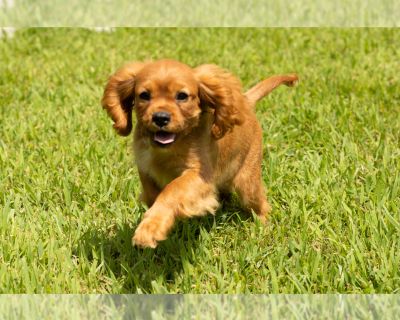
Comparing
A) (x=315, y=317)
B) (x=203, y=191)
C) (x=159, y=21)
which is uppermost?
(x=159, y=21)

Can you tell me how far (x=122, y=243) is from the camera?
349 cm

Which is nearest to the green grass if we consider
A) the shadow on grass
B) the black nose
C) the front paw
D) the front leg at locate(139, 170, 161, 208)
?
the shadow on grass

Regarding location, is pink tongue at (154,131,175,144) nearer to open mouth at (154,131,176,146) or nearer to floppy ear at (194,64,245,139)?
open mouth at (154,131,176,146)

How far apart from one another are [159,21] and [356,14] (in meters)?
1.86

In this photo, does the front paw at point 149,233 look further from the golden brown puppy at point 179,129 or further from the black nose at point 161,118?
the black nose at point 161,118

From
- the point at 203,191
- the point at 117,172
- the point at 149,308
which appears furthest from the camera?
the point at 117,172

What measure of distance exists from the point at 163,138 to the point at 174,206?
11.8 inches

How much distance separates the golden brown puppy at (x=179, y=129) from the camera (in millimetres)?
2986

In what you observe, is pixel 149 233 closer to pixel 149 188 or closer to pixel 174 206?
pixel 174 206

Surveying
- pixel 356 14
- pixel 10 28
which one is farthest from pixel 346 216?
pixel 10 28

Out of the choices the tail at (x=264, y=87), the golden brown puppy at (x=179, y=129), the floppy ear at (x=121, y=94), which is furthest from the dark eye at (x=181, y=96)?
the tail at (x=264, y=87)

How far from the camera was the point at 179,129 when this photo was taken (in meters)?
3.03

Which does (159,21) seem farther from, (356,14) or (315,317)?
(315,317)

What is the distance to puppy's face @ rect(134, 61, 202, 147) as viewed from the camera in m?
2.97
